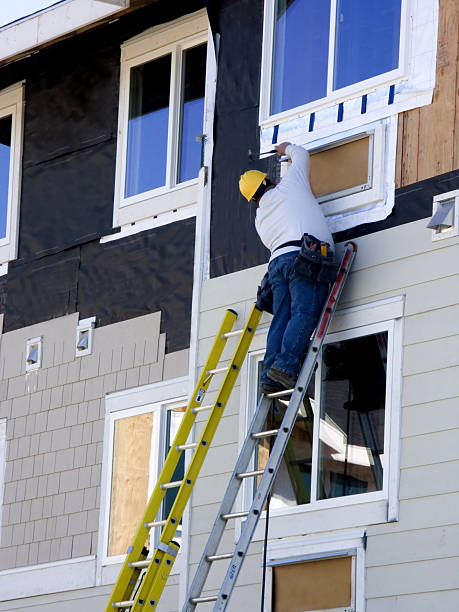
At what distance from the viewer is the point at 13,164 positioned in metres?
14.2

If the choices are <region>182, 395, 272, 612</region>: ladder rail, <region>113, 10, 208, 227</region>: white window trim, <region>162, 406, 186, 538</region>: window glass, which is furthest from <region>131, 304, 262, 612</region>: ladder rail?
<region>113, 10, 208, 227</region>: white window trim

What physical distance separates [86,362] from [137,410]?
84cm

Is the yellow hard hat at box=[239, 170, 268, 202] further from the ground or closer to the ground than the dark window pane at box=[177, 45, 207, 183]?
closer to the ground

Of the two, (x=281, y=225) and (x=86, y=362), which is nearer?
(x=281, y=225)

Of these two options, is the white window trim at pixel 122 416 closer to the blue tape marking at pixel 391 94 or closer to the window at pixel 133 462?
the window at pixel 133 462

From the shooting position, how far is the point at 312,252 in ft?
33.1

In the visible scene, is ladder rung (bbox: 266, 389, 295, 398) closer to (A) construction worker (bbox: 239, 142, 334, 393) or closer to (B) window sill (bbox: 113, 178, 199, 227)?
(A) construction worker (bbox: 239, 142, 334, 393)

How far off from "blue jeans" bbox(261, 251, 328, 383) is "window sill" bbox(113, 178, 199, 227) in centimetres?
210

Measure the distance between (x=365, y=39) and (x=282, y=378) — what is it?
2.72 m

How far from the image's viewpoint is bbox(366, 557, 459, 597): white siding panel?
29.5 feet

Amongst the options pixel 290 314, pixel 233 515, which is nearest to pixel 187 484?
pixel 233 515

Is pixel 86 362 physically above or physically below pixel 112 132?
below

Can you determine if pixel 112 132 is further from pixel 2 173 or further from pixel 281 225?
pixel 281 225

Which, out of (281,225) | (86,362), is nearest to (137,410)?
(86,362)
